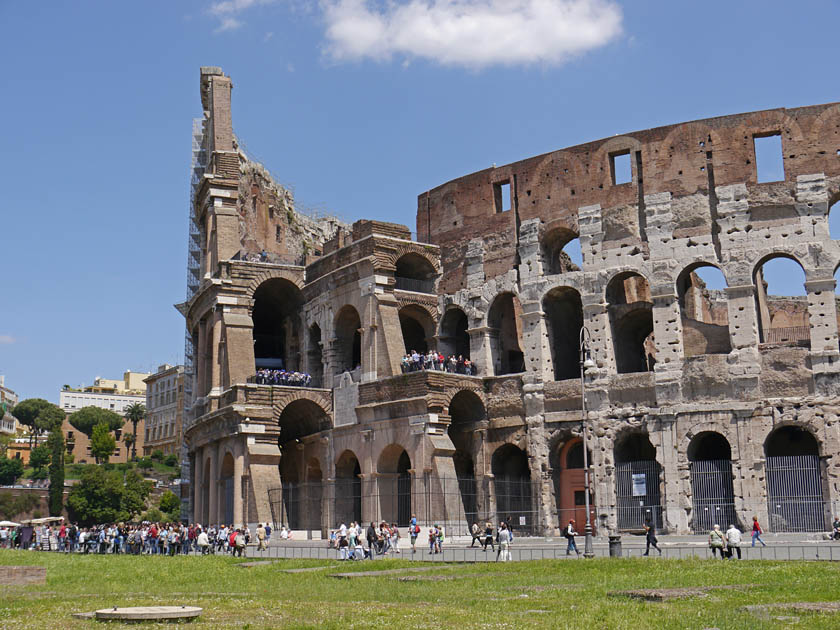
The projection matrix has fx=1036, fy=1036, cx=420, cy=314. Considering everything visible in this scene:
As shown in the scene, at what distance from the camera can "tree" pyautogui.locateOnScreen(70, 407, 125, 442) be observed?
124 metres

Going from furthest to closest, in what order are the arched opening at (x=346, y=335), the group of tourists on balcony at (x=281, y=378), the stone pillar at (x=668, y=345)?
1. the arched opening at (x=346, y=335)
2. the group of tourists on balcony at (x=281, y=378)
3. the stone pillar at (x=668, y=345)

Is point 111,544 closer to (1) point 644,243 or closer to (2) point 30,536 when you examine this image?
(2) point 30,536

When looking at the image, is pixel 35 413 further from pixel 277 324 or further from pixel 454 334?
pixel 454 334

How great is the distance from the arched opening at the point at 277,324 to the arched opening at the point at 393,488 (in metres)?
10.8

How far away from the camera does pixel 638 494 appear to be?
120 ft

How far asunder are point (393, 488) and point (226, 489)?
8.29 m

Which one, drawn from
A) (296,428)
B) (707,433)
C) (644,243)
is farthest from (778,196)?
(296,428)

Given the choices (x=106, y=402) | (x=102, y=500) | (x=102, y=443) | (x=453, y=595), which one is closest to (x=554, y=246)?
(x=453, y=595)

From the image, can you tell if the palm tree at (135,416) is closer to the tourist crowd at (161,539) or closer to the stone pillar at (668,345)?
the tourist crowd at (161,539)

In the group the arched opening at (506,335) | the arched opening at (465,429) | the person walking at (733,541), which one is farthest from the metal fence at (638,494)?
the person walking at (733,541)

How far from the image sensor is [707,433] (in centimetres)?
3681

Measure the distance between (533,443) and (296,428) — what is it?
1196 centimetres

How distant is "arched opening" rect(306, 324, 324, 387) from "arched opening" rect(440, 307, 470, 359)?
644cm

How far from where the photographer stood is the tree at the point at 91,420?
408ft
